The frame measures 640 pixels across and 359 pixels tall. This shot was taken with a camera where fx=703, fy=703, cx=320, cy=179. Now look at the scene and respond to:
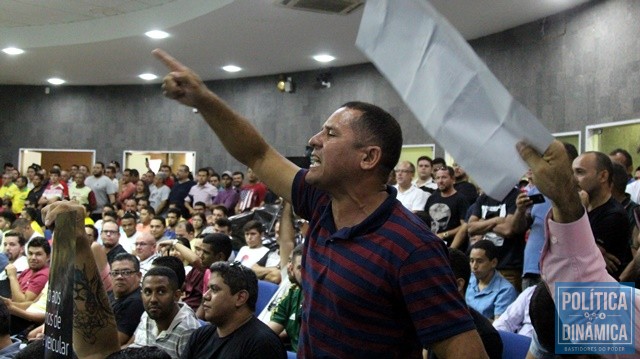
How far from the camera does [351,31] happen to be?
8148 mm

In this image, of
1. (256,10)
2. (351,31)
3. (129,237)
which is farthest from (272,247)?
(351,31)

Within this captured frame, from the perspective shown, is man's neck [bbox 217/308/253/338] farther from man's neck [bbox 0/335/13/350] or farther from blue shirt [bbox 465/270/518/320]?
blue shirt [bbox 465/270/518/320]

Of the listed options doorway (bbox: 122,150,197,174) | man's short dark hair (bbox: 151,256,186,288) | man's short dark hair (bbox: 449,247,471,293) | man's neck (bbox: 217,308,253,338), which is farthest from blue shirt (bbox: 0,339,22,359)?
doorway (bbox: 122,150,197,174)

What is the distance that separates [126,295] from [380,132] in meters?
2.91

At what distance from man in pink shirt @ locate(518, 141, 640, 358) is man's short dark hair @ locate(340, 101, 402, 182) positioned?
0.40 metres

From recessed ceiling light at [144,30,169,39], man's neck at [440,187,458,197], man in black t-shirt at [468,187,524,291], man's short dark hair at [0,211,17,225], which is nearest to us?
man in black t-shirt at [468,187,524,291]

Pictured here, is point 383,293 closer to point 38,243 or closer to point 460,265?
point 460,265

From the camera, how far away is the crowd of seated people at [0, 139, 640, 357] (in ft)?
9.52

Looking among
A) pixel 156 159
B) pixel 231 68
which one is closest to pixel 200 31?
pixel 231 68

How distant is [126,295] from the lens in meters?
4.01

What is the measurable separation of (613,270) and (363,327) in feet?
5.67

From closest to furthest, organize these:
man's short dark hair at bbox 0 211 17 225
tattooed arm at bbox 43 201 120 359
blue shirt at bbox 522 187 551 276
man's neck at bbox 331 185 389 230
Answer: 1. man's neck at bbox 331 185 389 230
2. tattooed arm at bbox 43 201 120 359
3. blue shirt at bbox 522 187 551 276
4. man's short dark hair at bbox 0 211 17 225

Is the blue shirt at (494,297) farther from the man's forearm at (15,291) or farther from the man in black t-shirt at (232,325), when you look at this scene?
the man's forearm at (15,291)

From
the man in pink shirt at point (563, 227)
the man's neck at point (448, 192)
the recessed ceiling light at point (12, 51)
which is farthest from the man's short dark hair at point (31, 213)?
the man in pink shirt at point (563, 227)
